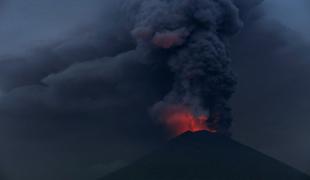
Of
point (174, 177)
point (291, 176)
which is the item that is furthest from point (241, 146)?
point (174, 177)

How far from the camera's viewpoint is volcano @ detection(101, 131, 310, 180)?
55.4 metres

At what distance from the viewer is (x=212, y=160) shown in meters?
59.1

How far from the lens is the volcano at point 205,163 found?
55406 millimetres

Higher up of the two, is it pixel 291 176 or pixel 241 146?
pixel 241 146

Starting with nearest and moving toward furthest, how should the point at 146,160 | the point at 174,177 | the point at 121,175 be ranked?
1. the point at 174,177
2. the point at 121,175
3. the point at 146,160

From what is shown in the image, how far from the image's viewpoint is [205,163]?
5847 cm

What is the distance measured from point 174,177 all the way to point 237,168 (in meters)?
7.65

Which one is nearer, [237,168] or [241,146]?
[237,168]

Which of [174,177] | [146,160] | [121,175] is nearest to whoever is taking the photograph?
[174,177]

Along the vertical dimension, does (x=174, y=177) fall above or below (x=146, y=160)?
below

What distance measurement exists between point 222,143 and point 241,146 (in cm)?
454

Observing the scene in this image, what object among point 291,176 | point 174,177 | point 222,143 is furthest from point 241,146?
point 174,177

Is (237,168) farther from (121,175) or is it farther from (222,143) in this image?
(121,175)

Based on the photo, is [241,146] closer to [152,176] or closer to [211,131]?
[211,131]
